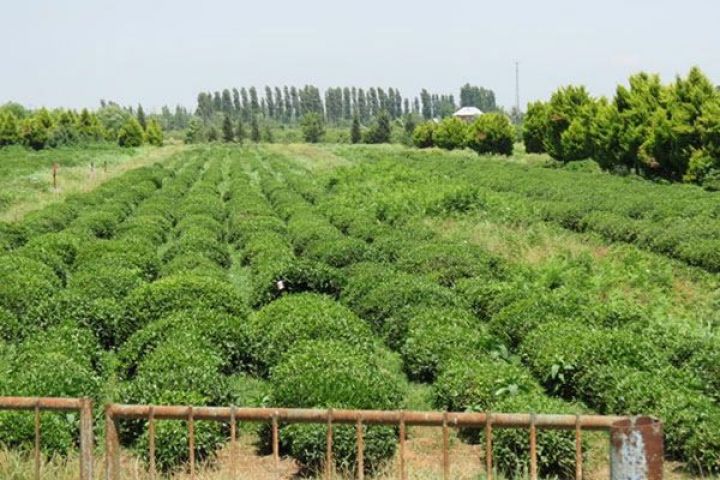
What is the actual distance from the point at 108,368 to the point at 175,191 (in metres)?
18.9

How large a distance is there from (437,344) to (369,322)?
221cm

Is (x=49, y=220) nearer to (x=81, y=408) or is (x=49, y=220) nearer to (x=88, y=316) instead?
(x=88, y=316)

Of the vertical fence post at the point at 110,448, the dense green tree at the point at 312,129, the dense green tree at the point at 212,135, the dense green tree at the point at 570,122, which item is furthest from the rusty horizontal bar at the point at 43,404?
the dense green tree at the point at 212,135

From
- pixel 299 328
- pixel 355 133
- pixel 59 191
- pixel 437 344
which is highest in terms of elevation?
pixel 355 133

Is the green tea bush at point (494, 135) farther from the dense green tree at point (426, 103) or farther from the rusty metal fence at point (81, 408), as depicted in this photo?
the dense green tree at point (426, 103)

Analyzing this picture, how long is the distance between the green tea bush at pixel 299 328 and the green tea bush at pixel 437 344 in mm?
527

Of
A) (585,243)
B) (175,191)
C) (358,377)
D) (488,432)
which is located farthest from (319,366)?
(175,191)

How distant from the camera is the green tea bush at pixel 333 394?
22.1 ft

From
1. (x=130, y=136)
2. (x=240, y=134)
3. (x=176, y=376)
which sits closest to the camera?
(x=176, y=376)

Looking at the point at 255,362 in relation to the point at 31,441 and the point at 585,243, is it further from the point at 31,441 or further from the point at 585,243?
the point at 585,243

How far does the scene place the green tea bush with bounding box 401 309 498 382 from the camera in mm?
9211

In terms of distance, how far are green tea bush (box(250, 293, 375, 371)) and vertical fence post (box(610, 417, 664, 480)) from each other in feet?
20.5

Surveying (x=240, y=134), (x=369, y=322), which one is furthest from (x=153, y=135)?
(x=369, y=322)

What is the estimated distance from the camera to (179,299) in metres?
10.6
